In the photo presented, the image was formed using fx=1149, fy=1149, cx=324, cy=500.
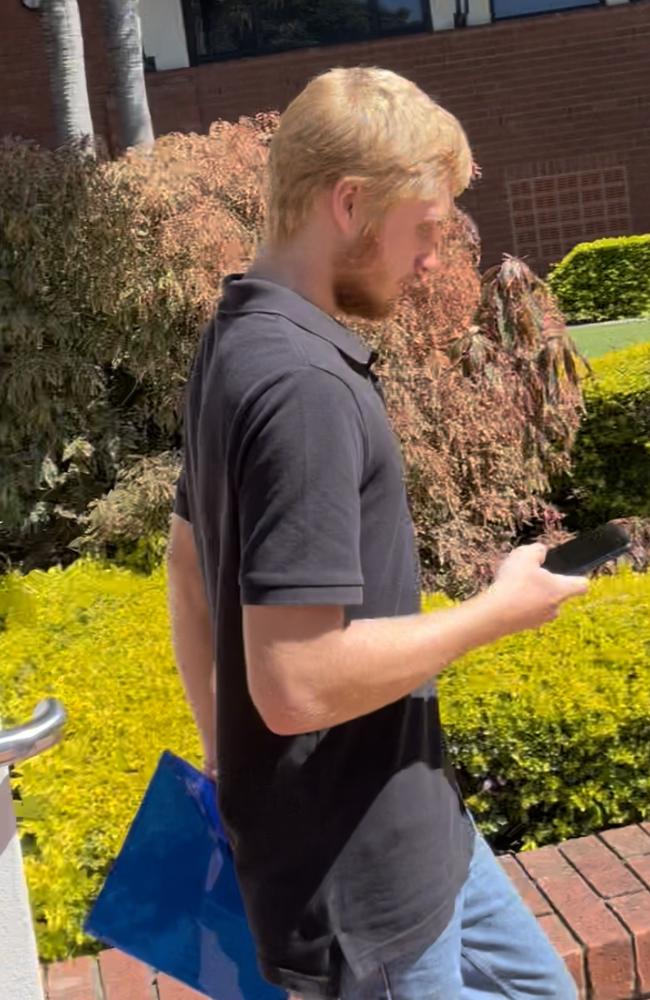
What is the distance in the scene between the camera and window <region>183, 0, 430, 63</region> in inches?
656

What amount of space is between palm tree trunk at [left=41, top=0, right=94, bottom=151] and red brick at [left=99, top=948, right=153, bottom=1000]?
5.38 m

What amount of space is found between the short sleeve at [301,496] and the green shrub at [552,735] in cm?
186

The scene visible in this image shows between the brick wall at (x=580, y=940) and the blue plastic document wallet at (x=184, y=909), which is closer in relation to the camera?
the blue plastic document wallet at (x=184, y=909)

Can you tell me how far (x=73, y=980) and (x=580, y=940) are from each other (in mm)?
1142

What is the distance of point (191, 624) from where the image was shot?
171 centimetres

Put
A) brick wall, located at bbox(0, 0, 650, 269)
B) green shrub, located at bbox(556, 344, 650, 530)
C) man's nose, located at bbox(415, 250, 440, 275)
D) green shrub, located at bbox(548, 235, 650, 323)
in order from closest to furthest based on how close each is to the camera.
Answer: man's nose, located at bbox(415, 250, 440, 275), green shrub, located at bbox(556, 344, 650, 530), green shrub, located at bbox(548, 235, 650, 323), brick wall, located at bbox(0, 0, 650, 269)

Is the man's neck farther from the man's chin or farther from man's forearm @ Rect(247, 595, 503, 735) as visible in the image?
man's forearm @ Rect(247, 595, 503, 735)

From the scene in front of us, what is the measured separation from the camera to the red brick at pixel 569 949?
256 centimetres

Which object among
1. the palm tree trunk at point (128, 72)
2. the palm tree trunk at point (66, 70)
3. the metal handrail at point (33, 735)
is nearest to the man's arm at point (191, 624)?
the metal handrail at point (33, 735)

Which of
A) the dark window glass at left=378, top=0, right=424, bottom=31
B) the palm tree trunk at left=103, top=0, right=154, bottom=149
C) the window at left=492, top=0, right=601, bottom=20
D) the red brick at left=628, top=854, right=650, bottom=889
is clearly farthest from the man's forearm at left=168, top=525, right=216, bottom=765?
the window at left=492, top=0, right=601, bottom=20

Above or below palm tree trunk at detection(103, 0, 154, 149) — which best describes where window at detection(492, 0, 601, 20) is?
above

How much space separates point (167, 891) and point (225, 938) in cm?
11

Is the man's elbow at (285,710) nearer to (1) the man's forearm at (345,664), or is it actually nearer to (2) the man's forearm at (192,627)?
(1) the man's forearm at (345,664)

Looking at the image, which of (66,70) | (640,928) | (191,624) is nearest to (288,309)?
(191,624)
